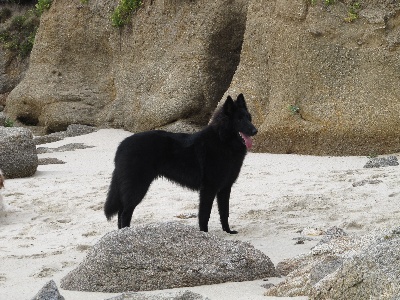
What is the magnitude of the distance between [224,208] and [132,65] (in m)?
10.6

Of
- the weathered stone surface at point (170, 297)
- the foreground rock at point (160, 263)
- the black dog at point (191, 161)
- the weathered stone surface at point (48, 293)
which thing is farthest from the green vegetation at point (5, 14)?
the weathered stone surface at point (170, 297)

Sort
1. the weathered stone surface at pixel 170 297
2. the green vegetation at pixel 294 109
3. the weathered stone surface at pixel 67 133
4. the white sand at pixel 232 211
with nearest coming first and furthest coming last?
the weathered stone surface at pixel 170 297 < the white sand at pixel 232 211 < the green vegetation at pixel 294 109 < the weathered stone surface at pixel 67 133

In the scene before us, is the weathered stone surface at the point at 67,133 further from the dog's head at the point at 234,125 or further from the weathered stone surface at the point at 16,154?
the dog's head at the point at 234,125

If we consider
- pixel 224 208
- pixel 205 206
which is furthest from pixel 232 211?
pixel 205 206

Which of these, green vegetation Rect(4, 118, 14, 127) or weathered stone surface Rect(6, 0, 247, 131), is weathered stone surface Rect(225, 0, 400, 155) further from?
green vegetation Rect(4, 118, 14, 127)

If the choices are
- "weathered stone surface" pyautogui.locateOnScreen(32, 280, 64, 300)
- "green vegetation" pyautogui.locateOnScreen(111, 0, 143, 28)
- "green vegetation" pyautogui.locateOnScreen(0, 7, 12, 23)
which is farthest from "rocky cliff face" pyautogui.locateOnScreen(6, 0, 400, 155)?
"weathered stone surface" pyautogui.locateOnScreen(32, 280, 64, 300)

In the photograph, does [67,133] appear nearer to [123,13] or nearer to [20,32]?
[123,13]

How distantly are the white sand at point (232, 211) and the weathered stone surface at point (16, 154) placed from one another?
8.5 inches

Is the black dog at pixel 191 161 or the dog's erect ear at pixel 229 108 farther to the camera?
the dog's erect ear at pixel 229 108

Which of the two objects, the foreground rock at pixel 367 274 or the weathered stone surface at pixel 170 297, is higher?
the foreground rock at pixel 367 274

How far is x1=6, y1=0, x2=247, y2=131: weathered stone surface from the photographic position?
16031 millimetres

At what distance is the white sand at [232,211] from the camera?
6387 mm

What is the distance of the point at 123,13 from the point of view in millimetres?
18266

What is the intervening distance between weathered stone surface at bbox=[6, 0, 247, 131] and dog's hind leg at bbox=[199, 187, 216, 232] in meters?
8.54
